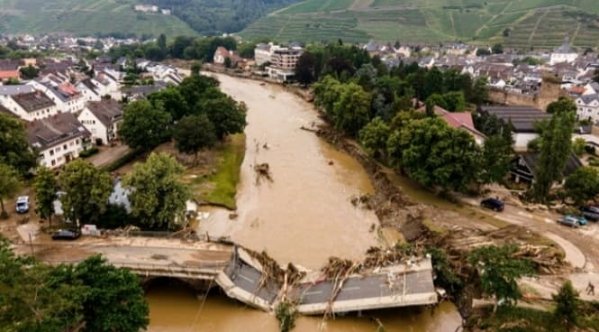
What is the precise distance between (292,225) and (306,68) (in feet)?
208

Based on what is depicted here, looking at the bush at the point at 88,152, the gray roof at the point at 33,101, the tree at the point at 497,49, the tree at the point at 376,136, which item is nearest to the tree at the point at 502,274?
the tree at the point at 376,136

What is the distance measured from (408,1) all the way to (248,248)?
17125 centimetres

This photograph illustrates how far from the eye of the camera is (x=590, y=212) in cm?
3356

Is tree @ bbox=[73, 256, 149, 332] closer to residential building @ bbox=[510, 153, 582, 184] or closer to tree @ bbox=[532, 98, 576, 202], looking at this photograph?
tree @ bbox=[532, 98, 576, 202]

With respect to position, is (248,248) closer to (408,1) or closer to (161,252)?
(161,252)

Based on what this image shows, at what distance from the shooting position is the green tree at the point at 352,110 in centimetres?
5419

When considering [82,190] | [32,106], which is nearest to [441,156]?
[82,190]

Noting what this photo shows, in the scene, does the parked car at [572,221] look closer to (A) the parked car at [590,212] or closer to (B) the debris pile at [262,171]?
(A) the parked car at [590,212]

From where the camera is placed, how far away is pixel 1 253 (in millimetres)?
17828

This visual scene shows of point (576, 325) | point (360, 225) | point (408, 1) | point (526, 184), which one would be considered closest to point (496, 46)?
point (408, 1)

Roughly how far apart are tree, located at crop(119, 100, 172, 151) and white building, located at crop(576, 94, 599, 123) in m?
52.5

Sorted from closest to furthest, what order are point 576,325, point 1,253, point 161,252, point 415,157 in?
1. point 1,253
2. point 576,325
3. point 161,252
4. point 415,157

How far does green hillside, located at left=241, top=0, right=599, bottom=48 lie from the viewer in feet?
436

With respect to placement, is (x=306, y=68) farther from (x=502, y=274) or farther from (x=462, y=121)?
(x=502, y=274)
